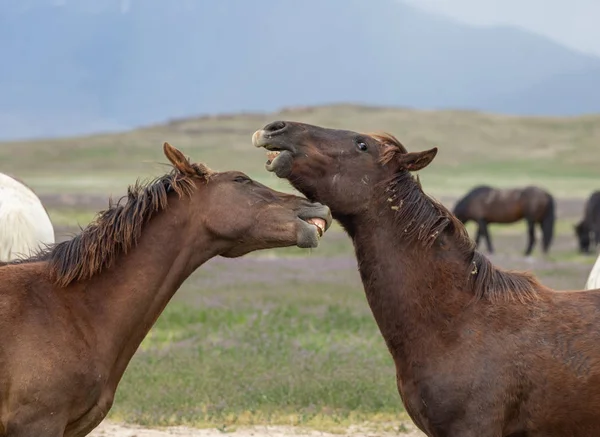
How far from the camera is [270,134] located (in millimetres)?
5922

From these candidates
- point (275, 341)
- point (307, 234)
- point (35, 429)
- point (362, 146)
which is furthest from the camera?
point (275, 341)

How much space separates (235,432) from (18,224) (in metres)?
Result: 2.81

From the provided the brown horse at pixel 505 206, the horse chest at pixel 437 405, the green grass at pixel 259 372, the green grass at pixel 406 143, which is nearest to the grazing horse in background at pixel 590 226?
the brown horse at pixel 505 206

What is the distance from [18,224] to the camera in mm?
9648

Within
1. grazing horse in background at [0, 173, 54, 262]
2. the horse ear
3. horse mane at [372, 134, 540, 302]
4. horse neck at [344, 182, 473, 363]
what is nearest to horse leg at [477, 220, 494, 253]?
grazing horse in background at [0, 173, 54, 262]

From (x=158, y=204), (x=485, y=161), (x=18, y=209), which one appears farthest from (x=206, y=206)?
(x=485, y=161)

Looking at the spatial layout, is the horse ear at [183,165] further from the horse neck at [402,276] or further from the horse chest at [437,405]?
the horse chest at [437,405]

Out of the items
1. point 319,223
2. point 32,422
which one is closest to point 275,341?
point 319,223

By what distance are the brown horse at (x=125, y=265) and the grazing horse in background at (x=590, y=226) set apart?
23959 mm

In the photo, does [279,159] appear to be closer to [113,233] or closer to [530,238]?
[113,233]

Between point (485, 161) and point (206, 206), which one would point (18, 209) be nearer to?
point (206, 206)

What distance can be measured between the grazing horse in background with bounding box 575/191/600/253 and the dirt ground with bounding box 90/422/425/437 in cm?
2065

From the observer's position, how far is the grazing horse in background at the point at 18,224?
9648mm

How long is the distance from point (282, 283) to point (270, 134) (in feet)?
42.3
